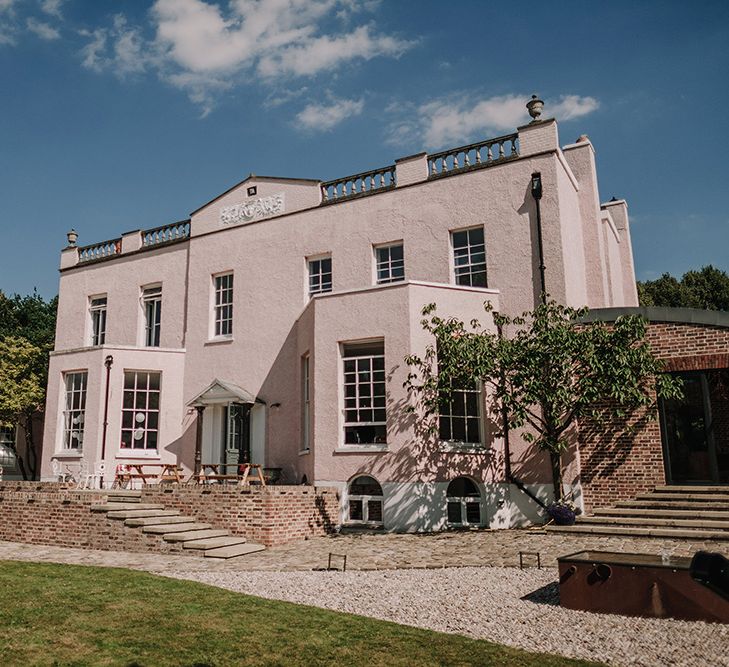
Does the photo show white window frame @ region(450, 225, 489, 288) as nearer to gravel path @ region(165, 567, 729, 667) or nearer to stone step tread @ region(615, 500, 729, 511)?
stone step tread @ region(615, 500, 729, 511)

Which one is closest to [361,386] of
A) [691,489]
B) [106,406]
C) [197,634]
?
[691,489]

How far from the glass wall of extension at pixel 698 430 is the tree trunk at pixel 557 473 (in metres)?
2.14

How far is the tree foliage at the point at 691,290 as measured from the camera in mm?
37500

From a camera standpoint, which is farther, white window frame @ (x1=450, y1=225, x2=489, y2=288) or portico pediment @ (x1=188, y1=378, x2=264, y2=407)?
portico pediment @ (x1=188, y1=378, x2=264, y2=407)

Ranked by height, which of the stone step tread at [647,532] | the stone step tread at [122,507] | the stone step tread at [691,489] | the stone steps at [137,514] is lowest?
the stone step tread at [647,532]

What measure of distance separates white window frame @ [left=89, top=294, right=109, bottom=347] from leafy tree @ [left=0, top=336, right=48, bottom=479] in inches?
86.7

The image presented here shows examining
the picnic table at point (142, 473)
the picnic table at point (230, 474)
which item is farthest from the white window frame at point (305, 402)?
the picnic table at point (142, 473)

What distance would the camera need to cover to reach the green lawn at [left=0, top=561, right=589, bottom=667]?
5.66 m

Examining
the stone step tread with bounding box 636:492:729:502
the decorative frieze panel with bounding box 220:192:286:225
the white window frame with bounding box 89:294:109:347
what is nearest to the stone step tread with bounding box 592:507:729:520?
the stone step tread with bounding box 636:492:729:502

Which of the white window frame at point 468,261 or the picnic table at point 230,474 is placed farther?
the white window frame at point 468,261

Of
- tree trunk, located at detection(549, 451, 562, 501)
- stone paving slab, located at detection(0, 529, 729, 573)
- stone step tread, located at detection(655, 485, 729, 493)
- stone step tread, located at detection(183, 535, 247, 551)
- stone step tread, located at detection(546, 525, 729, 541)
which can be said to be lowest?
stone paving slab, located at detection(0, 529, 729, 573)

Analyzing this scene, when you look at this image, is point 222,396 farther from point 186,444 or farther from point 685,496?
point 685,496

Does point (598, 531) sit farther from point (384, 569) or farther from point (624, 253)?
point (624, 253)

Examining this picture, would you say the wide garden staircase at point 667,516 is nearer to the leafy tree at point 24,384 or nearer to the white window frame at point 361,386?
the white window frame at point 361,386
